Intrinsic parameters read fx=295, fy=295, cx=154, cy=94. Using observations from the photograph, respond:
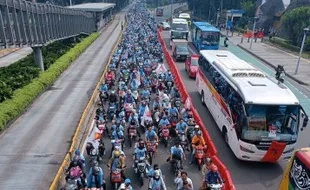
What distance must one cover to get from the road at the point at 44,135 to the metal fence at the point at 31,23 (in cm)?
403

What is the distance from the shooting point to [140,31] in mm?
44656

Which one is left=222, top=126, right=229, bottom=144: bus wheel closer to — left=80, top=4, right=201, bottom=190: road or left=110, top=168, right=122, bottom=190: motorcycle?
left=80, top=4, right=201, bottom=190: road

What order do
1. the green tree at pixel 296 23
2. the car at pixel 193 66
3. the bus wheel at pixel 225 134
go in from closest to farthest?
the bus wheel at pixel 225 134 → the car at pixel 193 66 → the green tree at pixel 296 23

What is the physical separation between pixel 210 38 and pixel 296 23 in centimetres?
1313

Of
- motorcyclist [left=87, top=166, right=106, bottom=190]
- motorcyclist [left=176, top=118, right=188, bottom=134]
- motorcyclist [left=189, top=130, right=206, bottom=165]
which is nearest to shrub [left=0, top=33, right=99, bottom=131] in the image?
motorcyclist [left=87, top=166, right=106, bottom=190]

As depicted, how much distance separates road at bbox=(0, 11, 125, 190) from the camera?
37.4 ft

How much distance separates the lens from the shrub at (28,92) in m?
15.9

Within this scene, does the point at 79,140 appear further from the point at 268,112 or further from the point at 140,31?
the point at 140,31

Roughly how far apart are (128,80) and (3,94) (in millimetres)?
8207

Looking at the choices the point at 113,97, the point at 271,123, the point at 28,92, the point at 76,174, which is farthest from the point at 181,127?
the point at 28,92

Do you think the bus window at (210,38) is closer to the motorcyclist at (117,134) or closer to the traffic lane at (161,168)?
the traffic lane at (161,168)

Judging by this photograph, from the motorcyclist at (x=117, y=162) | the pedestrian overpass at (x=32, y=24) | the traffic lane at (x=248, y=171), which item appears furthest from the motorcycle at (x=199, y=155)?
the pedestrian overpass at (x=32, y=24)

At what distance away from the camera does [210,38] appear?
34.4 meters

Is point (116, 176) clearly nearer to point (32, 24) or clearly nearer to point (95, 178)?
point (95, 178)
